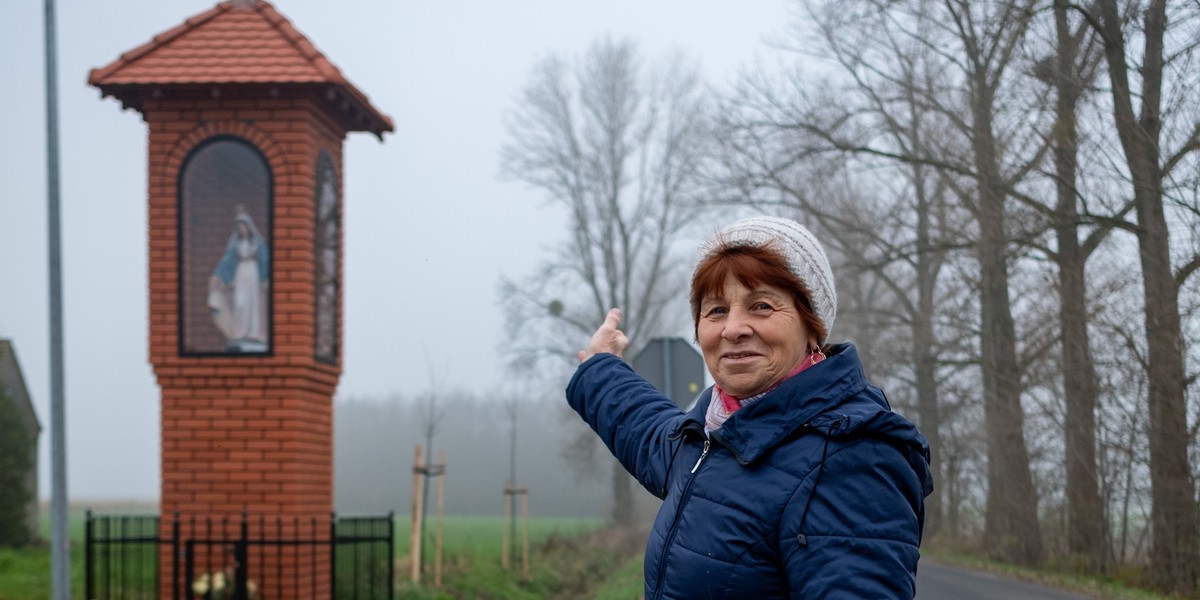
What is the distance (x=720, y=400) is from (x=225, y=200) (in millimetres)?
10512

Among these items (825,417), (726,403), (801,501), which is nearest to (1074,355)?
(726,403)

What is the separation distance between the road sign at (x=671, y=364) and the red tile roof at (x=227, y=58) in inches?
136

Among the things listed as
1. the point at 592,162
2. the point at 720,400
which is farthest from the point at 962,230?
the point at 592,162

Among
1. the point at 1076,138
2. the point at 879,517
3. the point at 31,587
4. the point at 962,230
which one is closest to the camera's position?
the point at 879,517

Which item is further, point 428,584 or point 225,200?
point 428,584

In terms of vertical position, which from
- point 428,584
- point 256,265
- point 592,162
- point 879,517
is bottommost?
point 428,584

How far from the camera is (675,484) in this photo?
266 cm

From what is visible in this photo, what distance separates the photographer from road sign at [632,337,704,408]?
40.8 feet

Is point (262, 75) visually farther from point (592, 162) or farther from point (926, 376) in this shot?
point (592, 162)

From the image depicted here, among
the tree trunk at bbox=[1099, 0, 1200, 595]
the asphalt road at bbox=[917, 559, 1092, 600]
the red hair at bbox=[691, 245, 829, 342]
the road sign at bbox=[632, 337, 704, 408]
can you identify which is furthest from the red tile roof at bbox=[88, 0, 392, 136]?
the red hair at bbox=[691, 245, 829, 342]

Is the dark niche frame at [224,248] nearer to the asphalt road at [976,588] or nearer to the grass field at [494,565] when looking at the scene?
the grass field at [494,565]

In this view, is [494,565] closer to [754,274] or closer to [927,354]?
[927,354]

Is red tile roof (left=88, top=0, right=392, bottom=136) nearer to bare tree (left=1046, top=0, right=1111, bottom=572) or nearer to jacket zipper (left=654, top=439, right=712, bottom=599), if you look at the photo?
bare tree (left=1046, top=0, right=1111, bottom=572)

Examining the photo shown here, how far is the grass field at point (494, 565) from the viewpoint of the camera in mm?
15398
